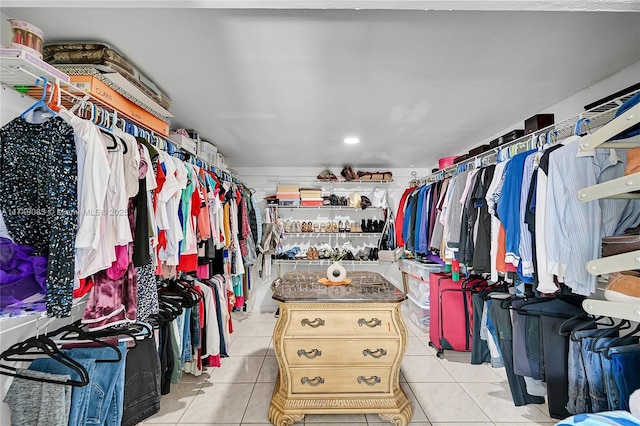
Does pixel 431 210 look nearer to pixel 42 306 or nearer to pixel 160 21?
pixel 160 21

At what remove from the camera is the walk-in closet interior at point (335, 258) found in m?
1.21

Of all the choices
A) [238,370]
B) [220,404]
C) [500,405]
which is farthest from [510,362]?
[238,370]

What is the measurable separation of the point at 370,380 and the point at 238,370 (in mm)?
1495

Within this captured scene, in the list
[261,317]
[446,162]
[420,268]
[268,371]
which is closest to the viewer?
[268,371]

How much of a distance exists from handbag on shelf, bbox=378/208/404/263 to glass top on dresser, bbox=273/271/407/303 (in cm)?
217

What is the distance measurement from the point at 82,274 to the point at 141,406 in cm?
81

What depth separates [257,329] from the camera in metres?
4.11

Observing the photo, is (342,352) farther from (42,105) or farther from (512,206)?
(42,105)

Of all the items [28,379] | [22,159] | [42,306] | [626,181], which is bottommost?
[28,379]

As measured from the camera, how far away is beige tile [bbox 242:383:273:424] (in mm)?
2145

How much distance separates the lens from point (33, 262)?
1231 mm

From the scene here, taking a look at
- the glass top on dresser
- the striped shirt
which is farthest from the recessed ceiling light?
the striped shirt

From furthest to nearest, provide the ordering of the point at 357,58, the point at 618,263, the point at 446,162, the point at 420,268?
the point at 420,268 < the point at 446,162 < the point at 357,58 < the point at 618,263

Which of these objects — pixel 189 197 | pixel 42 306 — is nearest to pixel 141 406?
pixel 42 306
